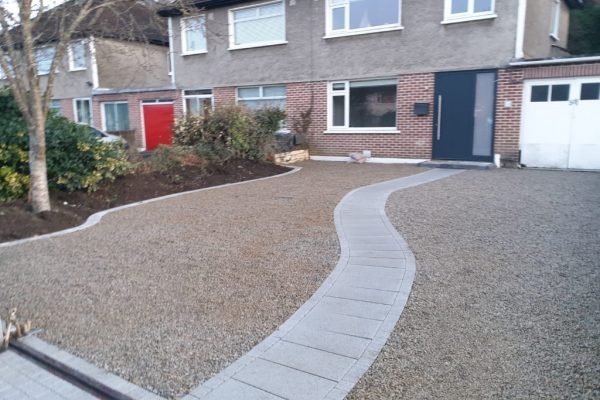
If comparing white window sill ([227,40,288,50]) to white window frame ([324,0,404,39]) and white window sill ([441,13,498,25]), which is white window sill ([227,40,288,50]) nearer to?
white window frame ([324,0,404,39])

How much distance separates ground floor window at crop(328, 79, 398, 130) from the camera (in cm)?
1454

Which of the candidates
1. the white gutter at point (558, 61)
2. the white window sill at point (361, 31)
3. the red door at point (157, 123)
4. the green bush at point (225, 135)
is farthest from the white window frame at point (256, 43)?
the white gutter at point (558, 61)

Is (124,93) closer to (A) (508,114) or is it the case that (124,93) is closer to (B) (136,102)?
(B) (136,102)

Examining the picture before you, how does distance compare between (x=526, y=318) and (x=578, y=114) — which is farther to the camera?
(x=578, y=114)

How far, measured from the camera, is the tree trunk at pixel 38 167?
287 inches

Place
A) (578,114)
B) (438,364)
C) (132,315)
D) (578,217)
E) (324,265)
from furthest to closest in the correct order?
Answer: (578,114) → (578,217) → (324,265) → (132,315) → (438,364)

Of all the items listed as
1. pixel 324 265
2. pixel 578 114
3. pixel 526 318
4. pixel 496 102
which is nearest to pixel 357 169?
pixel 496 102

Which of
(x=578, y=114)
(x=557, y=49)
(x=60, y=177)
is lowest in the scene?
(x=60, y=177)

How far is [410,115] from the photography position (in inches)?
552

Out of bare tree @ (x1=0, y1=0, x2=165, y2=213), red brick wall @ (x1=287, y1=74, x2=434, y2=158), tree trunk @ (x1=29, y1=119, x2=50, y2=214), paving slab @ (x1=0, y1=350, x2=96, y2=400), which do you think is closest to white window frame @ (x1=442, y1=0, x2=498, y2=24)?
red brick wall @ (x1=287, y1=74, x2=434, y2=158)

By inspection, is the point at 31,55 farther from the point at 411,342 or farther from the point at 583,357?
the point at 583,357

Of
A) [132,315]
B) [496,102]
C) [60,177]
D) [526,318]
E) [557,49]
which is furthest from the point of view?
[557,49]

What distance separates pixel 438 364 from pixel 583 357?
0.97 m

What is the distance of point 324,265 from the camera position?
202 inches
